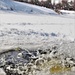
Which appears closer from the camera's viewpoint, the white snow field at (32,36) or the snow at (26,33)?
the white snow field at (32,36)

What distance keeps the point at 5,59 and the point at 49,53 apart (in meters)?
1.34

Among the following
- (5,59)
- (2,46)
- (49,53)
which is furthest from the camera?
(2,46)

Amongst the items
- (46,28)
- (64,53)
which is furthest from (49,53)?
(46,28)

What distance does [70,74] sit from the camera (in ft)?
23.5

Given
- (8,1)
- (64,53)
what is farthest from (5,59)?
(8,1)

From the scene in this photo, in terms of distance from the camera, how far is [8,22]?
12758 millimetres

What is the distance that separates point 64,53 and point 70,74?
4.36 ft

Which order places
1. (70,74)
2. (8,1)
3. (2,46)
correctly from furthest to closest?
(8,1), (2,46), (70,74)

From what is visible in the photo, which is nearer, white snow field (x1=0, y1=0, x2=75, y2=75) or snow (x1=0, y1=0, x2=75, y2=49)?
white snow field (x1=0, y1=0, x2=75, y2=75)

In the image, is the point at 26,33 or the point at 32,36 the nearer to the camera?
the point at 32,36

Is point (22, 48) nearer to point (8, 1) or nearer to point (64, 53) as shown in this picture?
point (64, 53)

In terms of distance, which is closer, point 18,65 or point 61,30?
point 18,65

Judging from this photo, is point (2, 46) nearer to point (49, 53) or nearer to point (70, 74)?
point (49, 53)

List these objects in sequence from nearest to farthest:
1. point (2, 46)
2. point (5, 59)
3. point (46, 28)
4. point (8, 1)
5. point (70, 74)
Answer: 1. point (70, 74)
2. point (5, 59)
3. point (2, 46)
4. point (46, 28)
5. point (8, 1)
